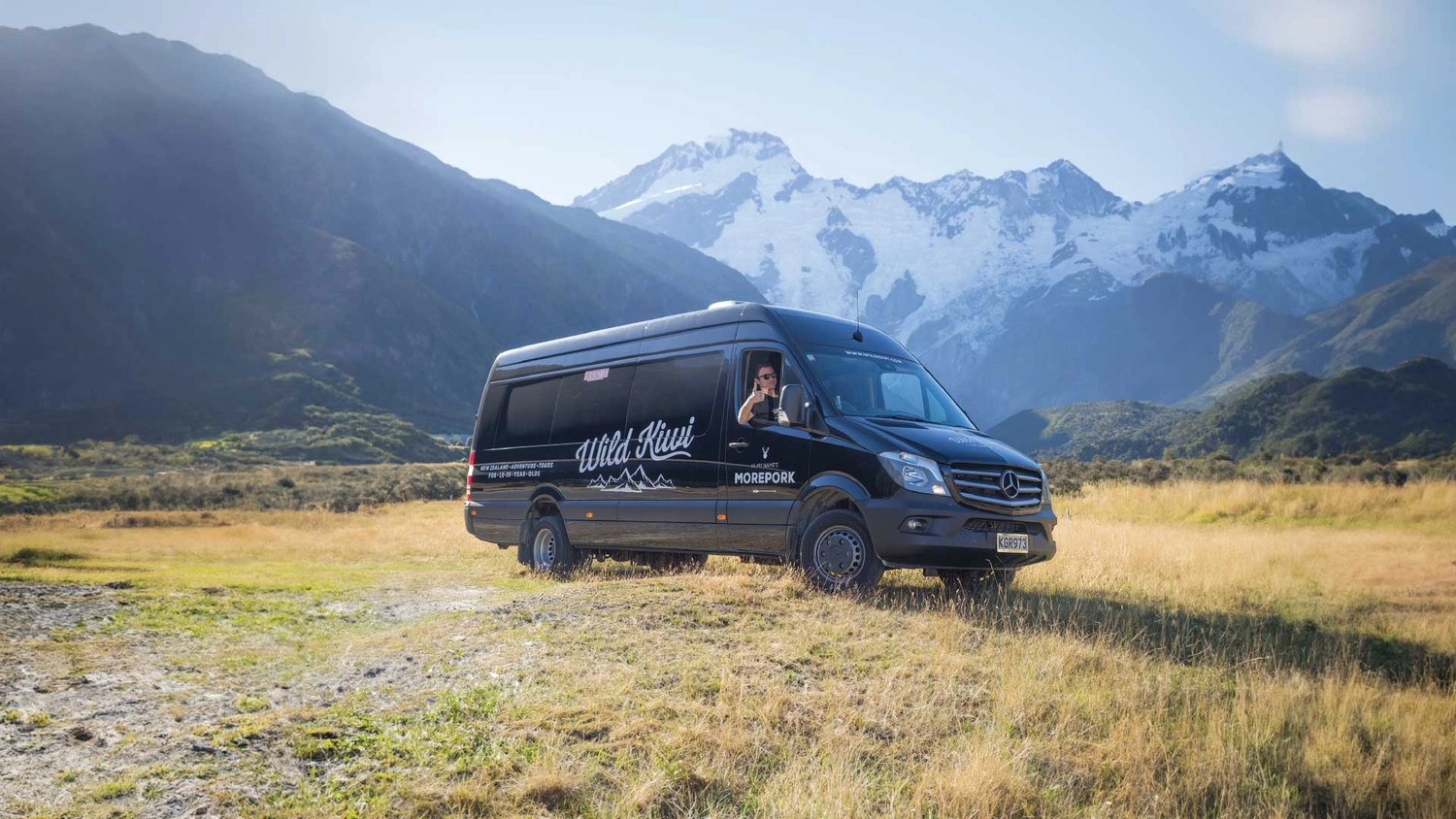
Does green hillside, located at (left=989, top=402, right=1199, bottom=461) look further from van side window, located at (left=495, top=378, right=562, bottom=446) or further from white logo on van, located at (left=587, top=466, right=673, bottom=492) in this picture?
white logo on van, located at (left=587, top=466, right=673, bottom=492)

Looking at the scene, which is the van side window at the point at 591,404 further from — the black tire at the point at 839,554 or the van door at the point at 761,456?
the black tire at the point at 839,554

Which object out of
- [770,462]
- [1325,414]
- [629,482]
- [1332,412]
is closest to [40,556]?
[629,482]

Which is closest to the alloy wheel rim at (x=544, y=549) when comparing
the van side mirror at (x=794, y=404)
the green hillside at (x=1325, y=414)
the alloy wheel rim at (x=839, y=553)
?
the alloy wheel rim at (x=839, y=553)

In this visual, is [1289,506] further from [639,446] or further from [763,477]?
[639,446]

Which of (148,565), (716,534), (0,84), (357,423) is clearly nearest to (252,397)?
(357,423)

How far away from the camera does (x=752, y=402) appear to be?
9781mm

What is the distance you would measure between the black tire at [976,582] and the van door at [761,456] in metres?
1.89

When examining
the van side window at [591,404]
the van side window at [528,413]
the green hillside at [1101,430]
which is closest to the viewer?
the van side window at [591,404]

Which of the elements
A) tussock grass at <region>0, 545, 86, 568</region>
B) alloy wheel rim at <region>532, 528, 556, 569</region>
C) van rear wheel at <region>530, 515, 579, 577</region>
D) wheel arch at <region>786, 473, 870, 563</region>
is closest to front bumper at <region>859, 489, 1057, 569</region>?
wheel arch at <region>786, 473, 870, 563</region>

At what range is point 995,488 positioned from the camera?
873cm

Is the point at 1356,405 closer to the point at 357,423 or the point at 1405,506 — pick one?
the point at 1405,506

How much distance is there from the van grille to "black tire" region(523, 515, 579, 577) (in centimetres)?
604

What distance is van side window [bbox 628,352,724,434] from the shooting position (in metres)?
10.5

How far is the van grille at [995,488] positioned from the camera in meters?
8.51
